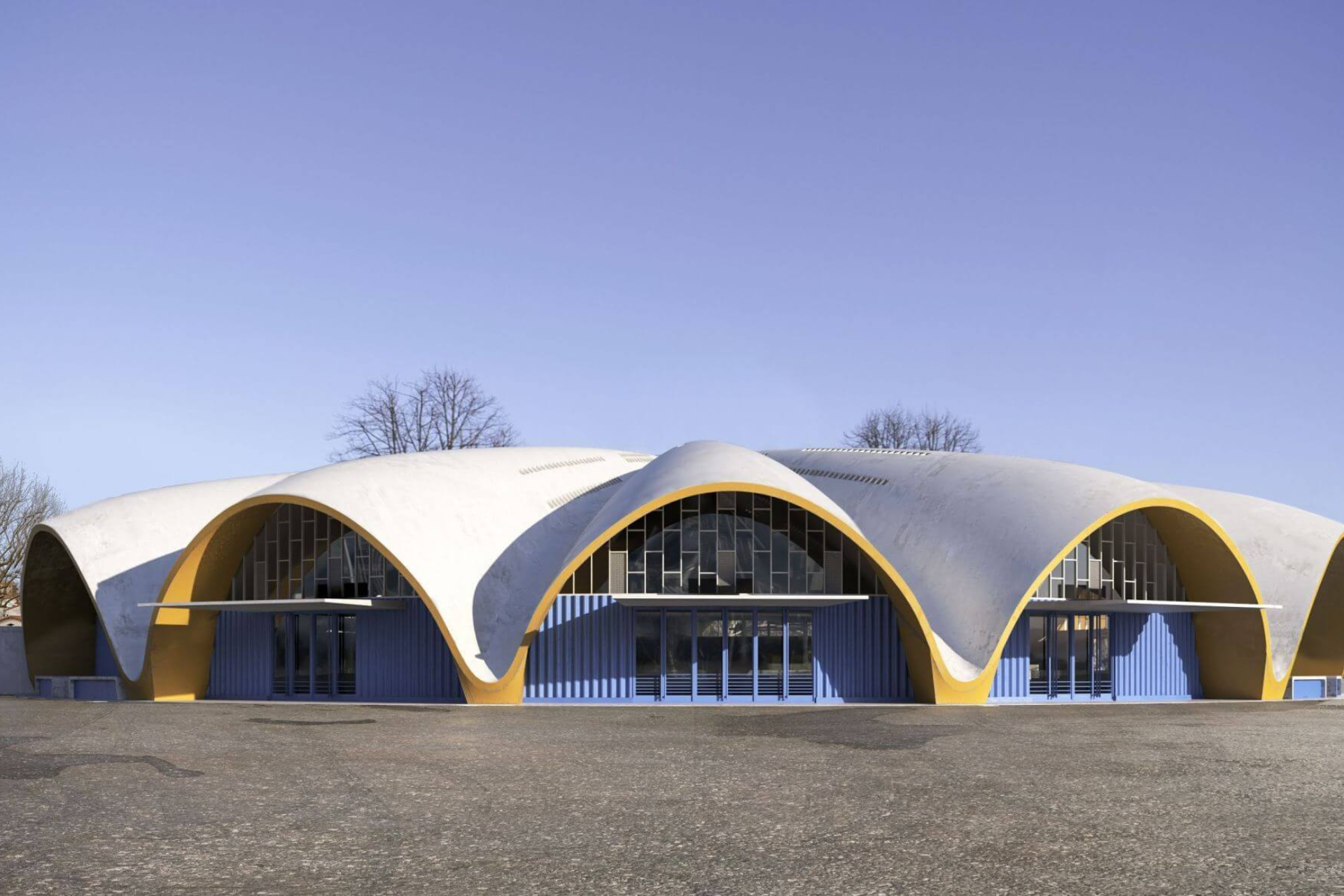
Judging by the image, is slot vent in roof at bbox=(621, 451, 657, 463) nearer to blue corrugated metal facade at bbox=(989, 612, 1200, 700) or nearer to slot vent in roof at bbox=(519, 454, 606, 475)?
slot vent in roof at bbox=(519, 454, 606, 475)

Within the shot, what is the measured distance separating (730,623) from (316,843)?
62.7 feet

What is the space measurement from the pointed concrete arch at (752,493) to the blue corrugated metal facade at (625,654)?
1.34 ft

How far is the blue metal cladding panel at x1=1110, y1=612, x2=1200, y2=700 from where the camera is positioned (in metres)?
31.9

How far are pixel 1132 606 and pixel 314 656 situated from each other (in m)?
19.0

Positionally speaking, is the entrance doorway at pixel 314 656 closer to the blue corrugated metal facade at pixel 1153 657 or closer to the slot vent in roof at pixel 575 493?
the slot vent in roof at pixel 575 493

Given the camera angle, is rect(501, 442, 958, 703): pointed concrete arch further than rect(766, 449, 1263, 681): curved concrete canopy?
No

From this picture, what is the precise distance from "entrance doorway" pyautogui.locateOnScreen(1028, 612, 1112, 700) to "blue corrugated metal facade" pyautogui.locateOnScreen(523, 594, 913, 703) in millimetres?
3520

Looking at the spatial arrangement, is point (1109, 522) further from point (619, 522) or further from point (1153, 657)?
point (619, 522)

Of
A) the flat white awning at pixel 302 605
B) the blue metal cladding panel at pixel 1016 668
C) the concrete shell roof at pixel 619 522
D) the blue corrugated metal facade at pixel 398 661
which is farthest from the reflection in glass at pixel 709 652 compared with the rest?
the flat white awning at pixel 302 605

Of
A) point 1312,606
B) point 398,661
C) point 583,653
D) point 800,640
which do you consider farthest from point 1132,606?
point 398,661

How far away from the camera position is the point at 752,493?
95.3 feet

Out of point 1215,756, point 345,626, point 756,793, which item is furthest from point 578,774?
point 345,626

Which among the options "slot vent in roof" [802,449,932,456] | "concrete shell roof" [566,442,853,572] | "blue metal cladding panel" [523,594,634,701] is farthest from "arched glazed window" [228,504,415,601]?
"slot vent in roof" [802,449,932,456]

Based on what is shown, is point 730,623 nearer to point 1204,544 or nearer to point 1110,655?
point 1110,655
